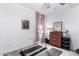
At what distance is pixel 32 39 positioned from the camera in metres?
1.42

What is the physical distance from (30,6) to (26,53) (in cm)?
76

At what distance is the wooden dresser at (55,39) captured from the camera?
1.43 m

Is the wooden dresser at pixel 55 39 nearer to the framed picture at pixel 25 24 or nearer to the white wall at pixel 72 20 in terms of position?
the white wall at pixel 72 20

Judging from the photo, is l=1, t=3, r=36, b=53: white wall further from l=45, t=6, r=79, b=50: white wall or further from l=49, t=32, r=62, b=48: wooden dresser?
l=45, t=6, r=79, b=50: white wall

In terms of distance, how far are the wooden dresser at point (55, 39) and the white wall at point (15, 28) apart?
0.31m

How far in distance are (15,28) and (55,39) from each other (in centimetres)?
69

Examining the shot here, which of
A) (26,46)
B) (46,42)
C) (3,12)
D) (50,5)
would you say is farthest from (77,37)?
(3,12)

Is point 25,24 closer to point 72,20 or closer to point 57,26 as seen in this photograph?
point 57,26

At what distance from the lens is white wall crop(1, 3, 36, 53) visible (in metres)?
1.28

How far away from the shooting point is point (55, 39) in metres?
1.44

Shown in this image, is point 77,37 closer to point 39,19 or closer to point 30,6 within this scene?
point 39,19

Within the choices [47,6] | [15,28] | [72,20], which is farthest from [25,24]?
[72,20]

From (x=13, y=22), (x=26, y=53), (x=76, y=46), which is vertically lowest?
(x=26, y=53)

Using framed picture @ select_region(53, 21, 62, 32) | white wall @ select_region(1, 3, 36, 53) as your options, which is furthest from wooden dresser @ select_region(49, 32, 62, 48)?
white wall @ select_region(1, 3, 36, 53)
